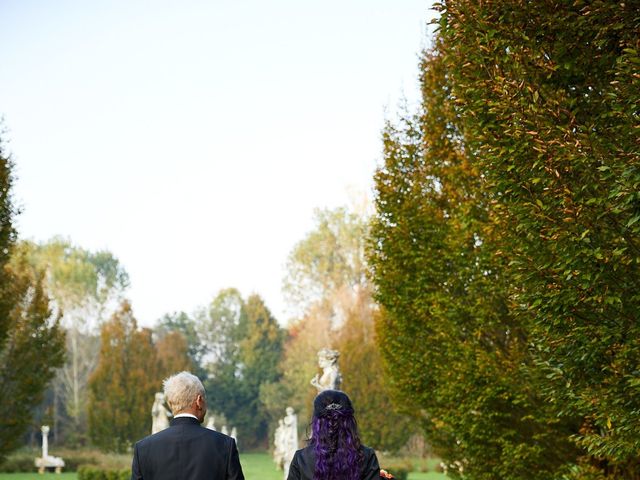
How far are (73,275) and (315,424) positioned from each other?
233 feet

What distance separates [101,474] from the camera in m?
35.4

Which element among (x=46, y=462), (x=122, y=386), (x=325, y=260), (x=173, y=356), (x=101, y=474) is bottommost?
(x=101, y=474)

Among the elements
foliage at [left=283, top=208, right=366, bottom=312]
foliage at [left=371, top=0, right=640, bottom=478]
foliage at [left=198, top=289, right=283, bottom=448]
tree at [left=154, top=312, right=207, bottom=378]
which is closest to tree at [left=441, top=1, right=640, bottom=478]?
foliage at [left=371, top=0, right=640, bottom=478]

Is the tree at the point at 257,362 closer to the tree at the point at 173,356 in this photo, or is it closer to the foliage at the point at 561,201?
the tree at the point at 173,356

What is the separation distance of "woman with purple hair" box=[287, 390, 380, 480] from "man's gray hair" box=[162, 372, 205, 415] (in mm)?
862

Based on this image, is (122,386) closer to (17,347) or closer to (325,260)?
(325,260)

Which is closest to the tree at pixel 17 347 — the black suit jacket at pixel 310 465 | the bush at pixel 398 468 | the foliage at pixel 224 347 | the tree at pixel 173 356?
the bush at pixel 398 468

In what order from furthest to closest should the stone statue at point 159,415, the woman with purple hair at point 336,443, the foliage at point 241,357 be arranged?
the foliage at point 241,357, the stone statue at point 159,415, the woman with purple hair at point 336,443

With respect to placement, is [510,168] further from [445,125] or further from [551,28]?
[445,125]

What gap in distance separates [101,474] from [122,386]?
18.7 metres

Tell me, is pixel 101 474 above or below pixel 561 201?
below

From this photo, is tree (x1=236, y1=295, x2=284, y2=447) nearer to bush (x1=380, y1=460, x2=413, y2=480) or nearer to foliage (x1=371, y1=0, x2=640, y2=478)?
bush (x1=380, y1=460, x2=413, y2=480)

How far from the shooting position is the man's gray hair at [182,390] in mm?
5701

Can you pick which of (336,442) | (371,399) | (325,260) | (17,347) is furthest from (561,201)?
(325,260)
